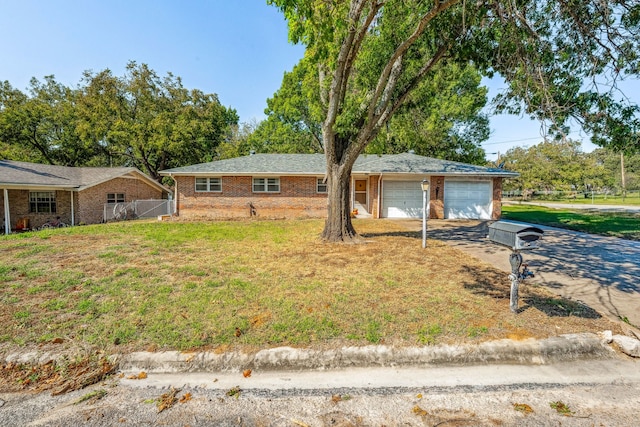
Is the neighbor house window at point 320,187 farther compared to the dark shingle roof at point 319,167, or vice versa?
the neighbor house window at point 320,187

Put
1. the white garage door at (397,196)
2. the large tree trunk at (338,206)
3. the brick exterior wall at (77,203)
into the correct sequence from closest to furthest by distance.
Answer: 1. the large tree trunk at (338,206)
2. the brick exterior wall at (77,203)
3. the white garage door at (397,196)

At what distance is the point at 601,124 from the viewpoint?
5074 millimetres

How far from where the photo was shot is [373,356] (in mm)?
3033

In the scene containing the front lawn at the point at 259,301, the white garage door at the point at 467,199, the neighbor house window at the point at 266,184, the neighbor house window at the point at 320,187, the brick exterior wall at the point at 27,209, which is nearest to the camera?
the front lawn at the point at 259,301

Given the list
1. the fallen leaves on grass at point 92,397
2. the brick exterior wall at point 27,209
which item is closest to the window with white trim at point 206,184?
the brick exterior wall at point 27,209

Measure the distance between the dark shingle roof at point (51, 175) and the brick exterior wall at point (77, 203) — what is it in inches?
22.4

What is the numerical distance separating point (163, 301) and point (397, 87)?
8134 millimetres

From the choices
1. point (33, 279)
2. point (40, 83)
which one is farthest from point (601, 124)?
point (40, 83)

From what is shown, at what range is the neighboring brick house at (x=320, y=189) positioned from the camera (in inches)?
620

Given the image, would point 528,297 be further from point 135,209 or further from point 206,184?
point 135,209

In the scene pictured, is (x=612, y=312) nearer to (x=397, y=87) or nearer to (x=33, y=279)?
(x=397, y=87)

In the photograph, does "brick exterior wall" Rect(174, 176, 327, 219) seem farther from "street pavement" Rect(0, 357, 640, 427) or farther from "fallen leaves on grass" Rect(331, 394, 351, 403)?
"fallen leaves on grass" Rect(331, 394, 351, 403)

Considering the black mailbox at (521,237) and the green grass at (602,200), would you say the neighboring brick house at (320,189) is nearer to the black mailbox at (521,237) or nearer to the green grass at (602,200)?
the black mailbox at (521,237)

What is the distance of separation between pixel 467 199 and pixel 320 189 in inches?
335
